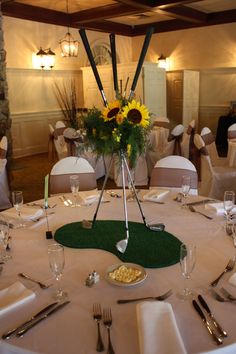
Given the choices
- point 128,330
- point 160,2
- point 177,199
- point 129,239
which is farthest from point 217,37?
point 128,330

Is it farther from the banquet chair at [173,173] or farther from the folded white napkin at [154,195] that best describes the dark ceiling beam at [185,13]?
the folded white napkin at [154,195]

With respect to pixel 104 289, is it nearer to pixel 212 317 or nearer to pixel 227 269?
pixel 212 317

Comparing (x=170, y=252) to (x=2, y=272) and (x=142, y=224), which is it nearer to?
(x=142, y=224)

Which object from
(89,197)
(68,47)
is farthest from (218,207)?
(68,47)

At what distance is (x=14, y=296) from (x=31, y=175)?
A: 4860 mm

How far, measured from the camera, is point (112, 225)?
184 cm

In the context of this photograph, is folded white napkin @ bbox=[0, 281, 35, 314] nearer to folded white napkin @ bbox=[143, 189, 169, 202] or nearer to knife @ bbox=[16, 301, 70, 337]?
knife @ bbox=[16, 301, 70, 337]

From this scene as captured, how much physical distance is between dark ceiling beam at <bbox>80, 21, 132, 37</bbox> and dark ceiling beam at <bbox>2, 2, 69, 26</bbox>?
630 millimetres

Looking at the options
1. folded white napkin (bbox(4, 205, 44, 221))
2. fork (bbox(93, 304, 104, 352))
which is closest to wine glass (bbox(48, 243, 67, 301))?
fork (bbox(93, 304, 104, 352))

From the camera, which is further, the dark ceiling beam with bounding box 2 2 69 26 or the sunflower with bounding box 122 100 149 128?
the dark ceiling beam with bounding box 2 2 69 26

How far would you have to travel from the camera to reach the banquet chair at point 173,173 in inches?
102

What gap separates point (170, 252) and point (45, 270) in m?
0.53

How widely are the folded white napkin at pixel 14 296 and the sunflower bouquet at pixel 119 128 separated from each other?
0.68 meters

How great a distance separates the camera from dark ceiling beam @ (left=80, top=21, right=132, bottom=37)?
8172 mm
